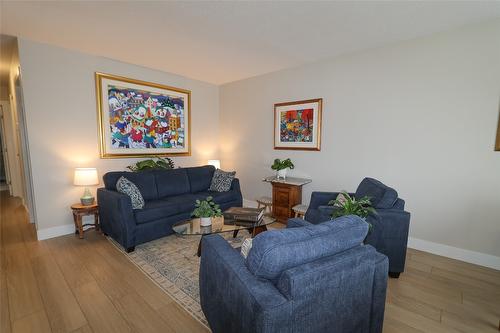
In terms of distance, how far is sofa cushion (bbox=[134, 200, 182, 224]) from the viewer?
297 cm

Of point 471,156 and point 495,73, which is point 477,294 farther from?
point 495,73

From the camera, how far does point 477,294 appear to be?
213 cm

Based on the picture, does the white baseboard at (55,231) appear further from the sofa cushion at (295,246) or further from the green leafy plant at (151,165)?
the sofa cushion at (295,246)

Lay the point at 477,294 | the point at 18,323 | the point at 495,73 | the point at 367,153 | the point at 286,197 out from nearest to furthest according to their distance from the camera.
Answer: the point at 18,323, the point at 477,294, the point at 495,73, the point at 367,153, the point at 286,197

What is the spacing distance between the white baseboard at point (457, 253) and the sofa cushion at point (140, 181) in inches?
146

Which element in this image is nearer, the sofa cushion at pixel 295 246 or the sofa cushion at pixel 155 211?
the sofa cushion at pixel 295 246

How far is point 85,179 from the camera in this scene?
3.23 m

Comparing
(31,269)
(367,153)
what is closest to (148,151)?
(31,269)

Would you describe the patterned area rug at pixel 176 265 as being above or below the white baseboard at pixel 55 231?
below

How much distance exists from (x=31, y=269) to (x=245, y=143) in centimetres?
367

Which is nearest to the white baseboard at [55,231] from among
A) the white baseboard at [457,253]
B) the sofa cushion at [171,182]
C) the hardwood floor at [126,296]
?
the hardwood floor at [126,296]

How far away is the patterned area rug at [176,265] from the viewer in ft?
6.66

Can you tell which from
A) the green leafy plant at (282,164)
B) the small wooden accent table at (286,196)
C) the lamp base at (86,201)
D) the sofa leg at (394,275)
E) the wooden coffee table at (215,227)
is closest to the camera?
the sofa leg at (394,275)

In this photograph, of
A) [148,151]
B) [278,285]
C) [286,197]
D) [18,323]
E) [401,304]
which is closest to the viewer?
[278,285]
